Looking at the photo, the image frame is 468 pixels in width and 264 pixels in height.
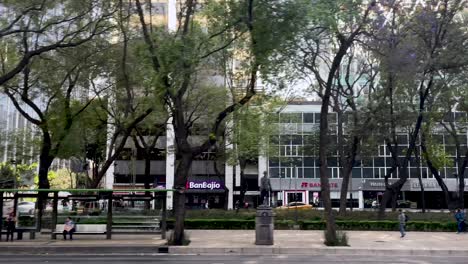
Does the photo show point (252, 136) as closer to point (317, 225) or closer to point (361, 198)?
point (317, 225)

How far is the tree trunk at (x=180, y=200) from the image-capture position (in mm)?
20750

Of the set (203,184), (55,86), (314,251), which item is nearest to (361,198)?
(203,184)

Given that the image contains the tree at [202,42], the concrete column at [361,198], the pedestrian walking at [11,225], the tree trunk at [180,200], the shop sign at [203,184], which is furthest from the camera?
the concrete column at [361,198]

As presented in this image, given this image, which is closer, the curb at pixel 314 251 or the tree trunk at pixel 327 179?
the curb at pixel 314 251

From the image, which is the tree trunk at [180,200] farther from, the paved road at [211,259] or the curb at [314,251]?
the paved road at [211,259]

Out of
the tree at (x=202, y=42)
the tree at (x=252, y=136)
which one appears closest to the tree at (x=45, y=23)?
the tree at (x=202, y=42)

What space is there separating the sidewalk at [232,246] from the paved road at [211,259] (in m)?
1.16

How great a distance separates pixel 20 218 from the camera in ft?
84.9

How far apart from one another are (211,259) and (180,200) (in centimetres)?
464

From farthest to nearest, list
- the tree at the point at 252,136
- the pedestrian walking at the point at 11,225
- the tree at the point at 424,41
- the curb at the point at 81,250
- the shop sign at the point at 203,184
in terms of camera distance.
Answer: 1. the shop sign at the point at 203,184
2. the tree at the point at 252,136
3. the tree at the point at 424,41
4. the pedestrian walking at the point at 11,225
5. the curb at the point at 81,250

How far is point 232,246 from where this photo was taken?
20438mm

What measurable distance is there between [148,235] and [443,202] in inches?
2185

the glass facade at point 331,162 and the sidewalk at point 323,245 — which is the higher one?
the glass facade at point 331,162

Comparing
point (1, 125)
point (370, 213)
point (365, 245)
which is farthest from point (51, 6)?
point (1, 125)
